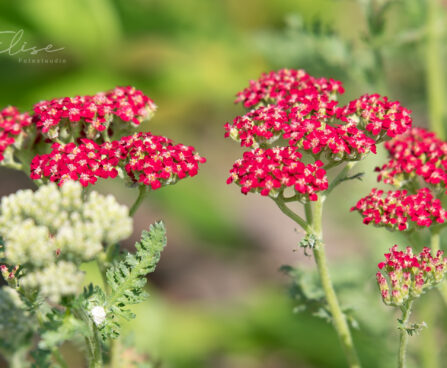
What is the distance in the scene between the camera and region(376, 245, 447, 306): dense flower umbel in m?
3.22

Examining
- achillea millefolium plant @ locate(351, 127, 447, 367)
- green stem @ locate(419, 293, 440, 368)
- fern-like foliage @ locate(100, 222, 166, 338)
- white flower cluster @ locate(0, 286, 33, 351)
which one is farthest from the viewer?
green stem @ locate(419, 293, 440, 368)

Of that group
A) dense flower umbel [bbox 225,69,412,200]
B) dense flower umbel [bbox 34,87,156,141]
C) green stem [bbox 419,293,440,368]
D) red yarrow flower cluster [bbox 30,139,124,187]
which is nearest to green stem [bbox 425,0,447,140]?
green stem [bbox 419,293,440,368]

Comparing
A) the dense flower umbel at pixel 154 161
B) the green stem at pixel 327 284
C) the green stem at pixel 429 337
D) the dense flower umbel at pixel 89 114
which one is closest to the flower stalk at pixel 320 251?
the green stem at pixel 327 284

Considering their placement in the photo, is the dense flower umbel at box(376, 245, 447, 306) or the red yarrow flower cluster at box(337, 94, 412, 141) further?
the red yarrow flower cluster at box(337, 94, 412, 141)

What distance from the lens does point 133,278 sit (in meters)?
3.17

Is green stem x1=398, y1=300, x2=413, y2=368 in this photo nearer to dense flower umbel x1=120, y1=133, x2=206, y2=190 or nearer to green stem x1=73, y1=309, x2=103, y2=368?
dense flower umbel x1=120, y1=133, x2=206, y2=190

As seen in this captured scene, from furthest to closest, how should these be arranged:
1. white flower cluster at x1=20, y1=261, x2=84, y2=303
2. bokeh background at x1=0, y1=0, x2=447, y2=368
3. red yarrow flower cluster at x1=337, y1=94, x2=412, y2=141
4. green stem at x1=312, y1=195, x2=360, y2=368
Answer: bokeh background at x1=0, y1=0, x2=447, y2=368 < red yarrow flower cluster at x1=337, y1=94, x2=412, y2=141 < green stem at x1=312, y1=195, x2=360, y2=368 < white flower cluster at x1=20, y1=261, x2=84, y2=303

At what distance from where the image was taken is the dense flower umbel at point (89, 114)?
3.61 m

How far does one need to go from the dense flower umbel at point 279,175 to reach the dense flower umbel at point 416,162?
0.76 m

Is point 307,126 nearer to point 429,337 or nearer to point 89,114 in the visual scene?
point 89,114

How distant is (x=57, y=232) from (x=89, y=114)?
0.88 m

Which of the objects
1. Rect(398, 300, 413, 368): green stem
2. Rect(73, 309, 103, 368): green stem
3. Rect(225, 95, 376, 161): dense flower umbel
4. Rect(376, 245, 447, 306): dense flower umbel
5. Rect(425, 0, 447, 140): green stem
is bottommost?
Rect(73, 309, 103, 368): green stem

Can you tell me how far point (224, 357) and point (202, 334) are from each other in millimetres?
829

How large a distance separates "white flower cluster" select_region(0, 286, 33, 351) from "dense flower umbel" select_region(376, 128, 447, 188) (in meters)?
2.16
